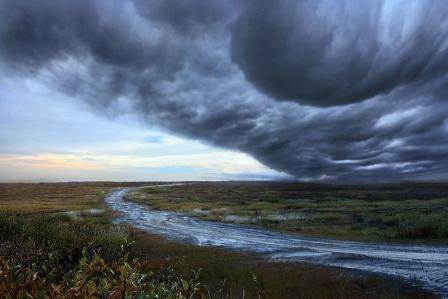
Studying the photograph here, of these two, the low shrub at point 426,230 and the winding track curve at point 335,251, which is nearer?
the winding track curve at point 335,251

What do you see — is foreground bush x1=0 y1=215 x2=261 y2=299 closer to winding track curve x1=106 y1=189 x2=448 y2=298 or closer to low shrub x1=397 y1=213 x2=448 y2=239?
winding track curve x1=106 y1=189 x2=448 y2=298

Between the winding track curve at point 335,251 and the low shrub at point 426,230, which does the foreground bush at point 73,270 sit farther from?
the low shrub at point 426,230

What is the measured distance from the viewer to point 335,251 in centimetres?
2431

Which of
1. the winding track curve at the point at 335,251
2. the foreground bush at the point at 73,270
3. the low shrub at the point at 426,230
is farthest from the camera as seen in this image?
the low shrub at the point at 426,230

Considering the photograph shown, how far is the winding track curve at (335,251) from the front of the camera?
56.9 feet

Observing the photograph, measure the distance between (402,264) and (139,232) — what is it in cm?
2143

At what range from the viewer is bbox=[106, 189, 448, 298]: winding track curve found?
17.3 meters

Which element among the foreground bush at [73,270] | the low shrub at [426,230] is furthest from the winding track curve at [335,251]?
the foreground bush at [73,270]

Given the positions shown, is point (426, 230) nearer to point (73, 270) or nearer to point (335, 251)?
point (335, 251)

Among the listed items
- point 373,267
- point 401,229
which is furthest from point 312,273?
point 401,229

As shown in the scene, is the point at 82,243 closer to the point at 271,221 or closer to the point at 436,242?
the point at 436,242

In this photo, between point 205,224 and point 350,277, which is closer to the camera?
point 350,277

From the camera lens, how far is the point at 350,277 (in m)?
16.2

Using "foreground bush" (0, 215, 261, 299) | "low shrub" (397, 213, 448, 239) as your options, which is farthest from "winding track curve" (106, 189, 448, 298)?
"foreground bush" (0, 215, 261, 299)
